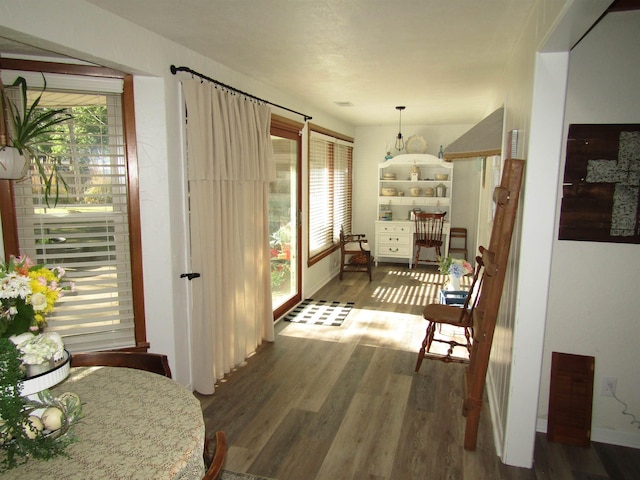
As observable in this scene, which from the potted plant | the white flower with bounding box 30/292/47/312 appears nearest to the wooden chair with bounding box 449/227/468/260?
the potted plant

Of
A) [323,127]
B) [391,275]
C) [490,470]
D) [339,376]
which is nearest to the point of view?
[490,470]

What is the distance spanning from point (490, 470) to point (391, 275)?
4467mm

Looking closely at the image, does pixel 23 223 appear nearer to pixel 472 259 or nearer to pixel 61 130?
pixel 61 130

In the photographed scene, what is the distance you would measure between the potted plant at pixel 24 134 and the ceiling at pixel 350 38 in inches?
11.9

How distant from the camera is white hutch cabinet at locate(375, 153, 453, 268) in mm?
7027

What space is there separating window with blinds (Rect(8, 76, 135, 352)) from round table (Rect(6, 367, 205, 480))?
2.97 ft

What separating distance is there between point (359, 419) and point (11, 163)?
7.90ft

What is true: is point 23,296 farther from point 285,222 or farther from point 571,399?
point 285,222

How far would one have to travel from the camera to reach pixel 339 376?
11.1 ft

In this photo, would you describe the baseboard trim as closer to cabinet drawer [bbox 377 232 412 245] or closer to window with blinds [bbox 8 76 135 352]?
window with blinds [bbox 8 76 135 352]

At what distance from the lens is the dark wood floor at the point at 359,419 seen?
232cm

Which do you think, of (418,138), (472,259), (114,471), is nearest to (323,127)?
(418,138)

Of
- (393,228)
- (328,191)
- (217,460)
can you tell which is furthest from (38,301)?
(393,228)

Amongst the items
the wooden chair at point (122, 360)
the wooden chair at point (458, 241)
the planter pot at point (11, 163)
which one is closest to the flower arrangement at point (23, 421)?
the wooden chair at point (122, 360)
